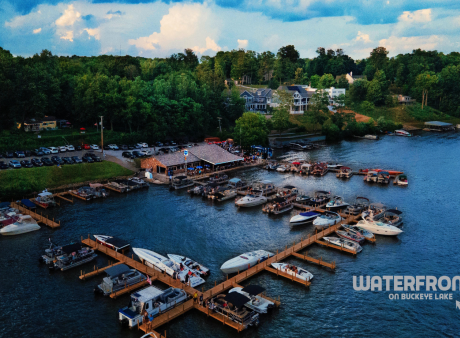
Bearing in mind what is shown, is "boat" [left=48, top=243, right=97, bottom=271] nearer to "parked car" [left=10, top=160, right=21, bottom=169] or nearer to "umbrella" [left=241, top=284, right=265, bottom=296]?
"umbrella" [left=241, top=284, right=265, bottom=296]

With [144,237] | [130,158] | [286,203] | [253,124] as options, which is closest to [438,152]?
[253,124]

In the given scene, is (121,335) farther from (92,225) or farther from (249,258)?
(92,225)

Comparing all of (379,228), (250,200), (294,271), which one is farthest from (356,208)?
(294,271)

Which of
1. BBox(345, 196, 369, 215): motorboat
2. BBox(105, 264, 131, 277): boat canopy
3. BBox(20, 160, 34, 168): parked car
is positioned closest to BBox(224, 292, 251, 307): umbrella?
BBox(105, 264, 131, 277): boat canopy

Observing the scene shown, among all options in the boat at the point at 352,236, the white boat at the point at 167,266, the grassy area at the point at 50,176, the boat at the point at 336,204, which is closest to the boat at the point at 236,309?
the white boat at the point at 167,266

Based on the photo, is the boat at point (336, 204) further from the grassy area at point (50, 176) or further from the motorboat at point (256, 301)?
the grassy area at point (50, 176)

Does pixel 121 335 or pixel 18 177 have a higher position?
pixel 18 177
